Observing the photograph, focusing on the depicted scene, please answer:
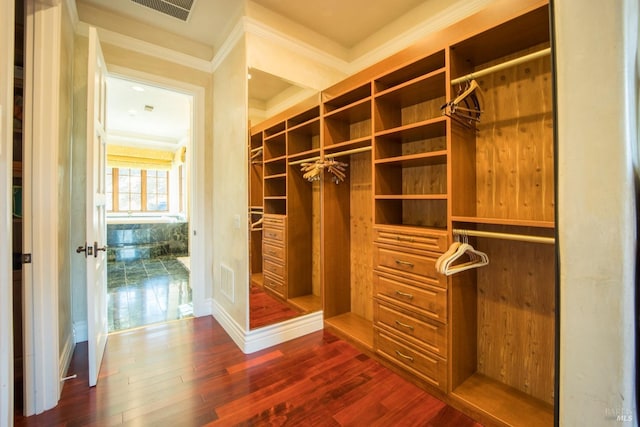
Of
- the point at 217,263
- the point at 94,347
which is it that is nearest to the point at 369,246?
the point at 217,263

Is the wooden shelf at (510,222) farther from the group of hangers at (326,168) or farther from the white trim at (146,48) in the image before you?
the white trim at (146,48)

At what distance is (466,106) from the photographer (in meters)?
1.85

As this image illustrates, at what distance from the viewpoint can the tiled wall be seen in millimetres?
6176

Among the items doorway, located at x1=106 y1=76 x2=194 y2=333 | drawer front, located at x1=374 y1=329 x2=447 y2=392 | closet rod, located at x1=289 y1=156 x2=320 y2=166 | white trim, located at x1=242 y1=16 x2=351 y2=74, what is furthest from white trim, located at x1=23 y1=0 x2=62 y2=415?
drawer front, located at x1=374 y1=329 x2=447 y2=392

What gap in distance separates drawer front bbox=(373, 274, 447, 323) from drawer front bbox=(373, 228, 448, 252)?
0.26 m

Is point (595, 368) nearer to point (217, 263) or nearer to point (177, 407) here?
point (177, 407)

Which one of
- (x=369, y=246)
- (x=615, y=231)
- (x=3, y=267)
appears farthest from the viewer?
(x=369, y=246)

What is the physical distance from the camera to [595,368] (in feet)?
1.55

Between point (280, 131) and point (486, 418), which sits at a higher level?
point (280, 131)

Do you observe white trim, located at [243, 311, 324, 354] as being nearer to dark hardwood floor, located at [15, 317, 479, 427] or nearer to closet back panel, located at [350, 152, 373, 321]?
dark hardwood floor, located at [15, 317, 479, 427]

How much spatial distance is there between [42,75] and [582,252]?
8.58 ft

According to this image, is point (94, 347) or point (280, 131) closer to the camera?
point (94, 347)

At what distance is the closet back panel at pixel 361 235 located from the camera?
9.11 feet

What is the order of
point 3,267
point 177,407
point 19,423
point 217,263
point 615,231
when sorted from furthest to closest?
point 217,263 < point 177,407 < point 19,423 < point 3,267 < point 615,231
